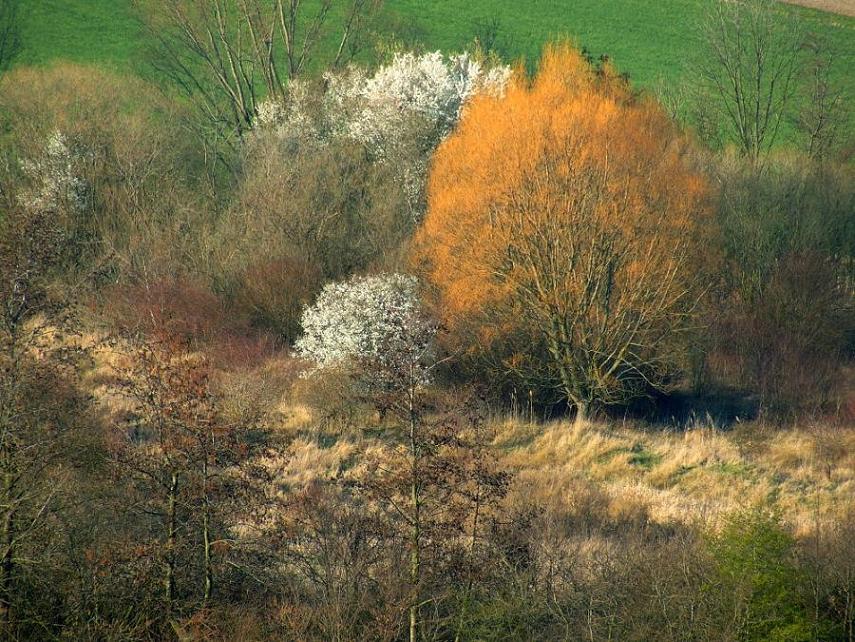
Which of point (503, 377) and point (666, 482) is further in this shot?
point (503, 377)

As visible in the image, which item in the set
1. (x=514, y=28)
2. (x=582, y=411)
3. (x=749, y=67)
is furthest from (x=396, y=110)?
(x=514, y=28)

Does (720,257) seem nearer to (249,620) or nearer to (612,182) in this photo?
(612,182)

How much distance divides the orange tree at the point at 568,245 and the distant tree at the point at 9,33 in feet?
79.4

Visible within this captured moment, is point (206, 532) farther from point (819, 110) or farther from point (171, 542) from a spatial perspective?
point (819, 110)

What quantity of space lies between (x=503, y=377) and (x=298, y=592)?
1130 centimetres

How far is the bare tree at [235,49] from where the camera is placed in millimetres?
41250

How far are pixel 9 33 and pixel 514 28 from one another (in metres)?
22.8

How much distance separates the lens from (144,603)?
36.2 feet

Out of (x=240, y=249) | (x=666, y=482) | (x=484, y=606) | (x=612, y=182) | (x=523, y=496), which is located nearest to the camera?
(x=484, y=606)

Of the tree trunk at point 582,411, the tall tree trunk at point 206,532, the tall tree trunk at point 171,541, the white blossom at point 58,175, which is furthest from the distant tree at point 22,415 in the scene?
the white blossom at point 58,175

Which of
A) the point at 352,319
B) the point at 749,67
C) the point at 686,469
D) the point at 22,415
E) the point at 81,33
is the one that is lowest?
the point at 686,469

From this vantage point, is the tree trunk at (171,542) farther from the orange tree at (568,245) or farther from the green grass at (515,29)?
the green grass at (515,29)

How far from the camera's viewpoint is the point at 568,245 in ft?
70.6

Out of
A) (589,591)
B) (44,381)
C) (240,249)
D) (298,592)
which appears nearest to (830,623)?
(589,591)
